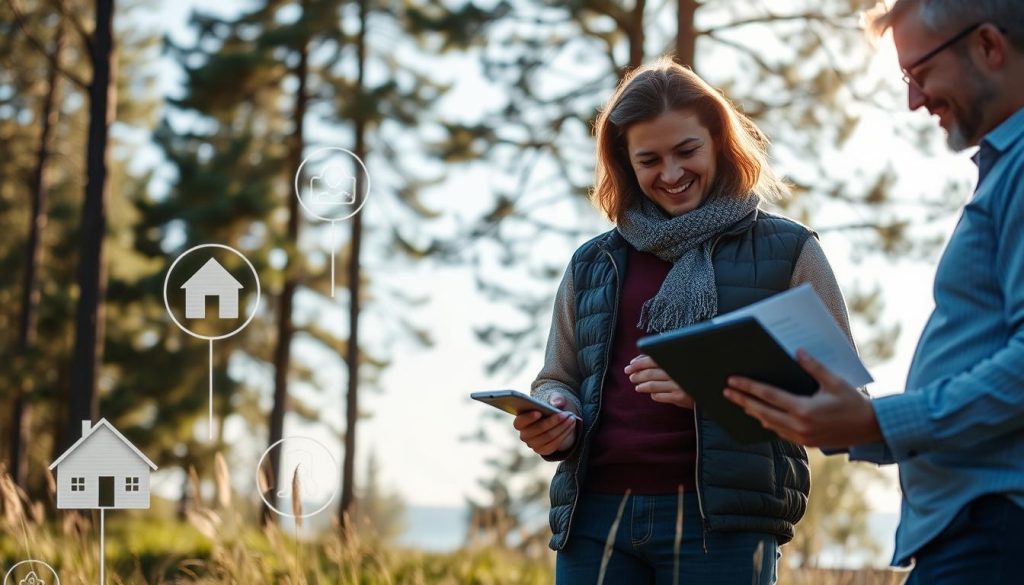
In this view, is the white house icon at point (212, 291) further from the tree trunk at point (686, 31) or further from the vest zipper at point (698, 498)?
the tree trunk at point (686, 31)

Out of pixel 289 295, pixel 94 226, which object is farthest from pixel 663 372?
pixel 289 295

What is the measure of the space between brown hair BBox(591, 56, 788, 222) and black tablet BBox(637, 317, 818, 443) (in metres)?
0.73

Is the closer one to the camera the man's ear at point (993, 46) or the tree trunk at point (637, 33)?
the man's ear at point (993, 46)

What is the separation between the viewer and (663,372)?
2143 millimetres

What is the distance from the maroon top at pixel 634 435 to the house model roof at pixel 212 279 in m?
1.42

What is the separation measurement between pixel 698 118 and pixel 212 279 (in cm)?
161

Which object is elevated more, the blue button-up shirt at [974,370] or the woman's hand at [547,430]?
the blue button-up shirt at [974,370]

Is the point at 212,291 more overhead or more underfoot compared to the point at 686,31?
more underfoot

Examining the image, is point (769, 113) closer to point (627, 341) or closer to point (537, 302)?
point (537, 302)

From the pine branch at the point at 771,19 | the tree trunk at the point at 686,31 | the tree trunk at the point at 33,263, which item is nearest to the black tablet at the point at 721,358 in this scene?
the tree trunk at the point at 686,31

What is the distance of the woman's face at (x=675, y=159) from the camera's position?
2.37 meters

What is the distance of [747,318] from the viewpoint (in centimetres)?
158

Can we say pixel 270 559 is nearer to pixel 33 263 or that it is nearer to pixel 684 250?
pixel 684 250

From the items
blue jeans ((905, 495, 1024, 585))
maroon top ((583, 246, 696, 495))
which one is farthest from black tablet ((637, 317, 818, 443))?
maroon top ((583, 246, 696, 495))
